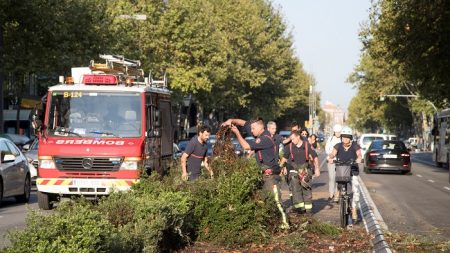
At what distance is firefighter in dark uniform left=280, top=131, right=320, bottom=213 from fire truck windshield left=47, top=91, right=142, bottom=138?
Result: 10.1 ft

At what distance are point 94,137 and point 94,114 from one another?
1.73 feet

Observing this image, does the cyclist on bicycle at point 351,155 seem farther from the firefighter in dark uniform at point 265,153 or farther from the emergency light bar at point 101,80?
the emergency light bar at point 101,80

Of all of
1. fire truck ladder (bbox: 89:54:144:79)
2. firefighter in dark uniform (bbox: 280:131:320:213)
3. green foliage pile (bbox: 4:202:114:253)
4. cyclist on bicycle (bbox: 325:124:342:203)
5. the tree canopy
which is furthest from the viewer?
the tree canopy

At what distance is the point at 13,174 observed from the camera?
19000mm

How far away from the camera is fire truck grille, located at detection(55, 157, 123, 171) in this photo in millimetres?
16844

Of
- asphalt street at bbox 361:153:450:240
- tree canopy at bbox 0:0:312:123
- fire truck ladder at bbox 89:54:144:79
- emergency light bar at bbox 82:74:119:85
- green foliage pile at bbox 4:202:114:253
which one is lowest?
asphalt street at bbox 361:153:450:240

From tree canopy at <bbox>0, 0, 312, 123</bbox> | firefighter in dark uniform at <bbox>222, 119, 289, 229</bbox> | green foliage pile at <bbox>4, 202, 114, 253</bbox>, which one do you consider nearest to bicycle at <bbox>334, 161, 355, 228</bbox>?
firefighter in dark uniform at <bbox>222, 119, 289, 229</bbox>

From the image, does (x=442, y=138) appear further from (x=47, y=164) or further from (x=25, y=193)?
(x=47, y=164)

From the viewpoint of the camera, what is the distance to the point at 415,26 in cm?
3394

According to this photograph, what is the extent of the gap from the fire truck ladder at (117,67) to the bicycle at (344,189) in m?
5.86

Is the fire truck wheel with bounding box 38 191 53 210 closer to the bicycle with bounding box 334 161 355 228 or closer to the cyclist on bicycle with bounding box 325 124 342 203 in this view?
the bicycle with bounding box 334 161 355 228

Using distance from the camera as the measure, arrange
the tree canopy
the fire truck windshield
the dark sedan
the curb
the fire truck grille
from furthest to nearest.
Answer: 1. the dark sedan
2. the tree canopy
3. the fire truck windshield
4. the fire truck grille
5. the curb

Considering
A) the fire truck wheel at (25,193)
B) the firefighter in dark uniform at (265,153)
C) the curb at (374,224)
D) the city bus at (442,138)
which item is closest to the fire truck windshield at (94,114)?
the fire truck wheel at (25,193)

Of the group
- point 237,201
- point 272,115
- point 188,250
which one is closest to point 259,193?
point 237,201
